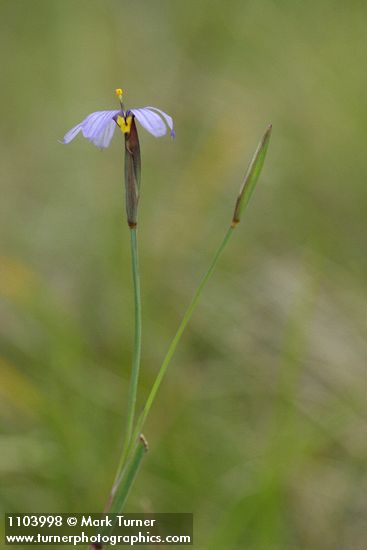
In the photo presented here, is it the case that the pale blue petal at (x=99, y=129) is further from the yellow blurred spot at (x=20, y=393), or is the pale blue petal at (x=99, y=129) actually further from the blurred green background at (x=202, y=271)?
the yellow blurred spot at (x=20, y=393)

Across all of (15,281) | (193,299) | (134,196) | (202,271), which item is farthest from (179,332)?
(202,271)

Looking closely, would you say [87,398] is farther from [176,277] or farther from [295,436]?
[176,277]

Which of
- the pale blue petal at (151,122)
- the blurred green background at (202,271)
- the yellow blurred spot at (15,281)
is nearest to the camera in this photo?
the pale blue petal at (151,122)

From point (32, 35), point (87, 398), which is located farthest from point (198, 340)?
point (32, 35)

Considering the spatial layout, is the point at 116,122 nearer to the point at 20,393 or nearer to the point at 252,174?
the point at 252,174

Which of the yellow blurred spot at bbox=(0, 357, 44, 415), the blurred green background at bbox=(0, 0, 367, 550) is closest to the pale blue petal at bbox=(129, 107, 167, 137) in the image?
the blurred green background at bbox=(0, 0, 367, 550)

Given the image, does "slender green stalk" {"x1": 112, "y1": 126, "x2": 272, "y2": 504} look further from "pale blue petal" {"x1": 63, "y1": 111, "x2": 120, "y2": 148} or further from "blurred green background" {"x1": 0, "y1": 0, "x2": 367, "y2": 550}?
"blurred green background" {"x1": 0, "y1": 0, "x2": 367, "y2": 550}

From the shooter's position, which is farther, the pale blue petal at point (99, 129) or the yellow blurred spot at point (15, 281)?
the yellow blurred spot at point (15, 281)

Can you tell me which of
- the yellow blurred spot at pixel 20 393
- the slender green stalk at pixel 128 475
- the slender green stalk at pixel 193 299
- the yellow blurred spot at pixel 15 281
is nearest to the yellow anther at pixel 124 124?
the slender green stalk at pixel 193 299

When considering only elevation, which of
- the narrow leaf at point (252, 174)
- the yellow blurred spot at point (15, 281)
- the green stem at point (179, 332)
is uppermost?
the yellow blurred spot at point (15, 281)
